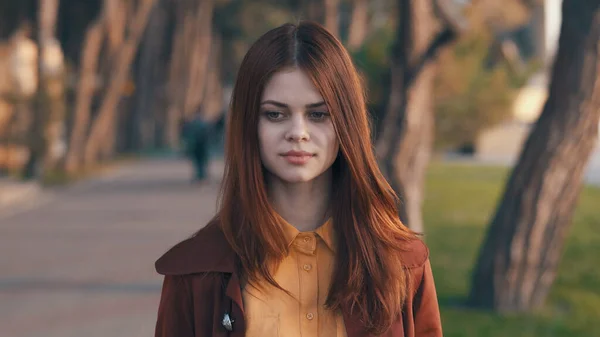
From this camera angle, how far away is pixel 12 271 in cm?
1108

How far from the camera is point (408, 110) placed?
9242mm

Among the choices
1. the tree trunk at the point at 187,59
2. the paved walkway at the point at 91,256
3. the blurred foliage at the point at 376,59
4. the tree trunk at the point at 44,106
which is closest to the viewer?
the paved walkway at the point at 91,256

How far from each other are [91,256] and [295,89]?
10.2 metres

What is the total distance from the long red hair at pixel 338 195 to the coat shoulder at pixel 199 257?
3 cm

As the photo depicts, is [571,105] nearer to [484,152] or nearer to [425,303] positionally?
[425,303]

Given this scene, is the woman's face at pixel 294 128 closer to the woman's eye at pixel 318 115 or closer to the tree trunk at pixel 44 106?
the woman's eye at pixel 318 115

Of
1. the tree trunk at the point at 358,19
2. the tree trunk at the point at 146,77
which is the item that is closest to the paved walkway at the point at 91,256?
the tree trunk at the point at 358,19

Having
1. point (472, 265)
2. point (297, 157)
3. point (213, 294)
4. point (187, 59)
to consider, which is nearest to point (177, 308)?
point (213, 294)

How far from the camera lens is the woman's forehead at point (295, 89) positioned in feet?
7.76

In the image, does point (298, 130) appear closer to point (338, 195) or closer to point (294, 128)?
point (294, 128)

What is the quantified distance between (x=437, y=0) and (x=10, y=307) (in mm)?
4383

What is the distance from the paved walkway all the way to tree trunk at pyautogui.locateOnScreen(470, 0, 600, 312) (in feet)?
8.88

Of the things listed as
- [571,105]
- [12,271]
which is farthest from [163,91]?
[571,105]

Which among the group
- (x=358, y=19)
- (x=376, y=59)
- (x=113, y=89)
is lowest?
(x=113, y=89)
